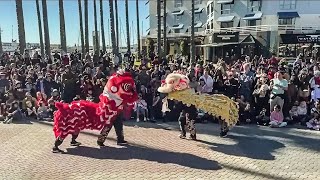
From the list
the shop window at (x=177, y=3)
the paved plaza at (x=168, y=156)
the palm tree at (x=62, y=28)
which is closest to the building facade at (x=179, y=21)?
the shop window at (x=177, y=3)

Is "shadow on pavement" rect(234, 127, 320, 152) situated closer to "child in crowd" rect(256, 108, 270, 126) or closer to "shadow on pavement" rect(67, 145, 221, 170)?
"child in crowd" rect(256, 108, 270, 126)

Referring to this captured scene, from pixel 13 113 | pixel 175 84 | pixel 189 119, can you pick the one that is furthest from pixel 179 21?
pixel 175 84

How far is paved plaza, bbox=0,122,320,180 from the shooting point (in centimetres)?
790

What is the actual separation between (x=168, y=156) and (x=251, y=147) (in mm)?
2283

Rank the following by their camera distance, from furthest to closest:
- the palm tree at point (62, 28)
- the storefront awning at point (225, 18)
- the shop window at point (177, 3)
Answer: the shop window at point (177, 3), the storefront awning at point (225, 18), the palm tree at point (62, 28)

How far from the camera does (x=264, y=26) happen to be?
42.8 meters

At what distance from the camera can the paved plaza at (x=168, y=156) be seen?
7902 mm

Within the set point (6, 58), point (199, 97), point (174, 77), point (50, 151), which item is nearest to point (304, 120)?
point (199, 97)

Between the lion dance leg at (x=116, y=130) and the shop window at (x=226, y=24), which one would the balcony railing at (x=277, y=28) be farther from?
the lion dance leg at (x=116, y=130)

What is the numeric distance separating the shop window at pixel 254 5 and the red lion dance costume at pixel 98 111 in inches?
1610

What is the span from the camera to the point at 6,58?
72.0 ft

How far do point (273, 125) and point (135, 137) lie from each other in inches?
174

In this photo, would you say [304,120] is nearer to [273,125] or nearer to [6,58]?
[273,125]

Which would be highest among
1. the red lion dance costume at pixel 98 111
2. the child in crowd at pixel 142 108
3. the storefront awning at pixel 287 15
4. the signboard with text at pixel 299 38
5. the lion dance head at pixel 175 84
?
the storefront awning at pixel 287 15
